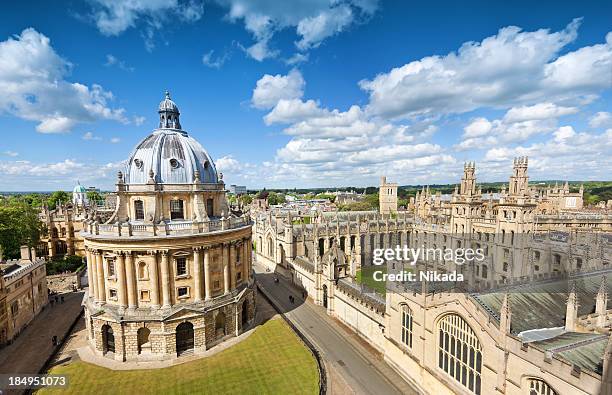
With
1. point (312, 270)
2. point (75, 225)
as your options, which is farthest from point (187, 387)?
point (75, 225)

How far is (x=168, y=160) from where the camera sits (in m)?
33.4

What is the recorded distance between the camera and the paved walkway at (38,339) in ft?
95.1

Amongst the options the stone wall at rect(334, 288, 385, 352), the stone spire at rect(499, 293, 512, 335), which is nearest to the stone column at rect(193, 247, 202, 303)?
the stone wall at rect(334, 288, 385, 352)

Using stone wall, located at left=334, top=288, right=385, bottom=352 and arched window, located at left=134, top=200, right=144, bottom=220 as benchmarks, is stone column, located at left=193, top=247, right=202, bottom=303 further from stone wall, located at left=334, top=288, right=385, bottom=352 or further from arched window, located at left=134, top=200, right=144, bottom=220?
stone wall, located at left=334, top=288, right=385, bottom=352

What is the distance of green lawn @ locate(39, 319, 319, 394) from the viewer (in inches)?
985

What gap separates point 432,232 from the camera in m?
61.8

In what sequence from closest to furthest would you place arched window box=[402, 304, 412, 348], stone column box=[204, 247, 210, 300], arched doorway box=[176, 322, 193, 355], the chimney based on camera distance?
1. arched window box=[402, 304, 412, 348]
2. arched doorway box=[176, 322, 193, 355]
3. stone column box=[204, 247, 210, 300]
4. the chimney

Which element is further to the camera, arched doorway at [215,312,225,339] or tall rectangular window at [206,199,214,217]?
tall rectangular window at [206,199,214,217]

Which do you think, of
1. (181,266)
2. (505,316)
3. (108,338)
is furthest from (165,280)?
(505,316)

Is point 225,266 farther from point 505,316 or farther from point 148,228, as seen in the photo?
point 505,316

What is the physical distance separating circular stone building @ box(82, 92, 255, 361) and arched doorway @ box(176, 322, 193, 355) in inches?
3.8

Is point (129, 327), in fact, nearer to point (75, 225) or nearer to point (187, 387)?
point (187, 387)

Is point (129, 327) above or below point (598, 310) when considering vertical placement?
below

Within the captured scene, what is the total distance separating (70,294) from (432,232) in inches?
2564
